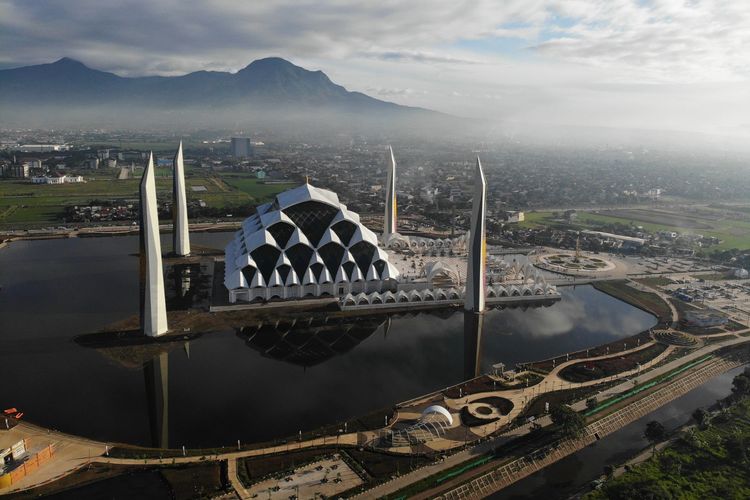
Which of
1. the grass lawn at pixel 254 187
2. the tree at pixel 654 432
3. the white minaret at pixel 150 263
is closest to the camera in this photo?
the tree at pixel 654 432

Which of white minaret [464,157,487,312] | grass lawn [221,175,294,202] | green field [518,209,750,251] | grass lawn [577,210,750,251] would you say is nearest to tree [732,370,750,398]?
white minaret [464,157,487,312]

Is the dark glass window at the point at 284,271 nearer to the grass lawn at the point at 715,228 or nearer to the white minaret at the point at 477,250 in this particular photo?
the white minaret at the point at 477,250

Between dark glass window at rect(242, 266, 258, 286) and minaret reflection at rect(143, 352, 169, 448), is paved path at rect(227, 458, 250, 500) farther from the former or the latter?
dark glass window at rect(242, 266, 258, 286)

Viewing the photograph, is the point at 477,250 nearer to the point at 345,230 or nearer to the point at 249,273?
the point at 345,230

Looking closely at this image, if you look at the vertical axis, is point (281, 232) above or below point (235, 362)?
above

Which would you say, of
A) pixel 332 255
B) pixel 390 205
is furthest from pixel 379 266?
pixel 390 205

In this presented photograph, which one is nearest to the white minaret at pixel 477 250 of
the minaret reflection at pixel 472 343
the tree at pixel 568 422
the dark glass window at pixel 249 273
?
the minaret reflection at pixel 472 343
